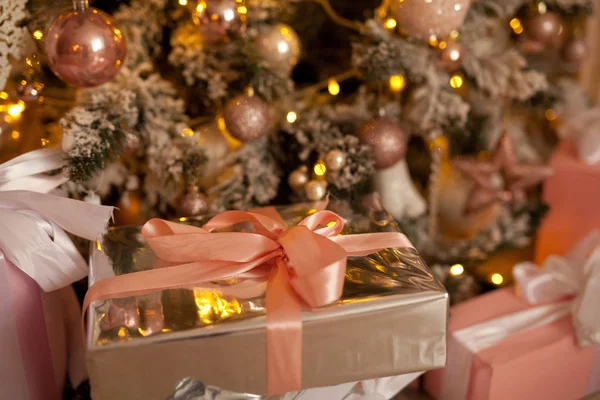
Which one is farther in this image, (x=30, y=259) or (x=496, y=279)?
(x=496, y=279)

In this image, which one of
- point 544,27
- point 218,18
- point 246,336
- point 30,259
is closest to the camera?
point 246,336

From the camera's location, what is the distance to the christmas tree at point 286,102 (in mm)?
892

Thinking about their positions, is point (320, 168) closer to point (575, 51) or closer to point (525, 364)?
point (525, 364)

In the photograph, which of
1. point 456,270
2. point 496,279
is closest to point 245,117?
point 456,270

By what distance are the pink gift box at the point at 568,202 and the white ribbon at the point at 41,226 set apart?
0.90 metres

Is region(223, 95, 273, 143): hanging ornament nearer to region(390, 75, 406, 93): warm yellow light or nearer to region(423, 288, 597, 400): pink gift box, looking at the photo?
region(390, 75, 406, 93): warm yellow light

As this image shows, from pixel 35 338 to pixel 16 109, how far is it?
1.35ft

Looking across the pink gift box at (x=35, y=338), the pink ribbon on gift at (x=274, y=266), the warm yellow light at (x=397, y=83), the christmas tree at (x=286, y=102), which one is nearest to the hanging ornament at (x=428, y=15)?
the christmas tree at (x=286, y=102)

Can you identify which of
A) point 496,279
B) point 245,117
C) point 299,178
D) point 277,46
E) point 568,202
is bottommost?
point 496,279

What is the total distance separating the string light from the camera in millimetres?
1192

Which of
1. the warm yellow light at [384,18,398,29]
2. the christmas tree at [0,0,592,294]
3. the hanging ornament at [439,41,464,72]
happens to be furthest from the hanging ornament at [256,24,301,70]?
the hanging ornament at [439,41,464,72]

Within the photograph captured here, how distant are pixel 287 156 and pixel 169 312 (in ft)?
1.52

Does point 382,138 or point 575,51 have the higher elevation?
point 575,51

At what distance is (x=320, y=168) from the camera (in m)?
0.99
